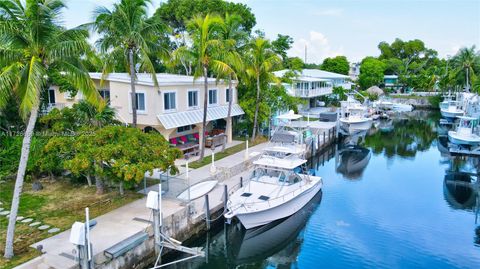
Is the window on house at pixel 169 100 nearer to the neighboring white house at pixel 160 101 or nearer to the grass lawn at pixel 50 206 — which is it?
the neighboring white house at pixel 160 101

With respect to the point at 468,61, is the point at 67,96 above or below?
below

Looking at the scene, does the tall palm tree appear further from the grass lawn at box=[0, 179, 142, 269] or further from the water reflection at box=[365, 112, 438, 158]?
the water reflection at box=[365, 112, 438, 158]

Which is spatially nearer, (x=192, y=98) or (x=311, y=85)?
(x=192, y=98)

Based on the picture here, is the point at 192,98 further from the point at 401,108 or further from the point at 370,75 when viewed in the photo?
the point at 370,75

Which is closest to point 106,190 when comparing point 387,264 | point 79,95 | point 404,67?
point 79,95

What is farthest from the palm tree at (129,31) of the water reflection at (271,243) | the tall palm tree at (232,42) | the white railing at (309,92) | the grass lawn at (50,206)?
the white railing at (309,92)

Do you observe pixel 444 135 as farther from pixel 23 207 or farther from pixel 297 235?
pixel 23 207

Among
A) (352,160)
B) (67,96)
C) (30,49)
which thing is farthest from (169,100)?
(352,160)
